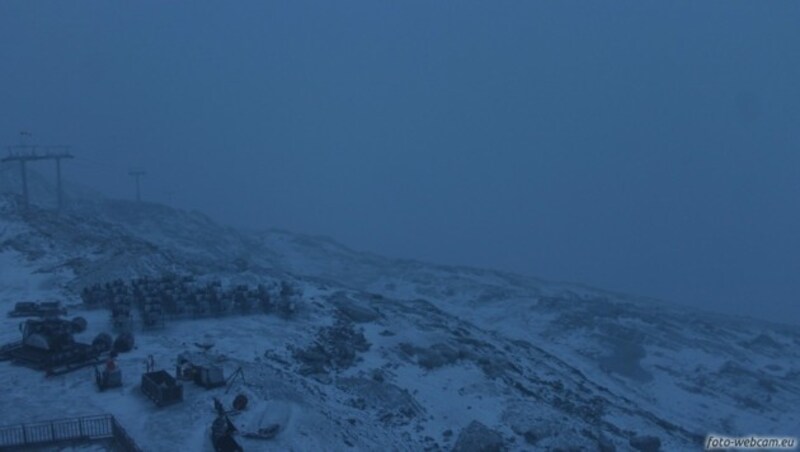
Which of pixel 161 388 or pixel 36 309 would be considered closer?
pixel 161 388

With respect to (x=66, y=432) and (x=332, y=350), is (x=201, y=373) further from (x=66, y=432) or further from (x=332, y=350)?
(x=332, y=350)

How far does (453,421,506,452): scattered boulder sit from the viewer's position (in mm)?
19422

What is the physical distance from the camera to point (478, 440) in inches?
774

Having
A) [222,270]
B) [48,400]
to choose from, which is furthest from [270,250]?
[48,400]

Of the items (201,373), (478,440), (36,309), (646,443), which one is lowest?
(646,443)

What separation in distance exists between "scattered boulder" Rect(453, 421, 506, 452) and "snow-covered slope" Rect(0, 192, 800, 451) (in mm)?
107

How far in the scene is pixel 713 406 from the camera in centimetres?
3375

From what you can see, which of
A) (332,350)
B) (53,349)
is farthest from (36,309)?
(332,350)

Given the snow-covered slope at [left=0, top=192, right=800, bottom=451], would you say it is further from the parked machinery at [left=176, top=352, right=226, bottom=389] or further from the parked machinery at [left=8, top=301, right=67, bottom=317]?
the parked machinery at [left=8, top=301, right=67, bottom=317]

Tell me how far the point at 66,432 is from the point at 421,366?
1282cm

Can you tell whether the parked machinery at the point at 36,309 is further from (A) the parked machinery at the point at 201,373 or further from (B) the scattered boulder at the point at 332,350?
(B) the scattered boulder at the point at 332,350

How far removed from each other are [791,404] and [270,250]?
5048cm

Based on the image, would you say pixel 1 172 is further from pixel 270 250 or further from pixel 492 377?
pixel 492 377

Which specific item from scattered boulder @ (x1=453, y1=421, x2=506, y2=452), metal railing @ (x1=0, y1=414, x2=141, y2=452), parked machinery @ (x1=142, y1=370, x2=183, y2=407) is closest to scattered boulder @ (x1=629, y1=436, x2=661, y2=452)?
scattered boulder @ (x1=453, y1=421, x2=506, y2=452)
